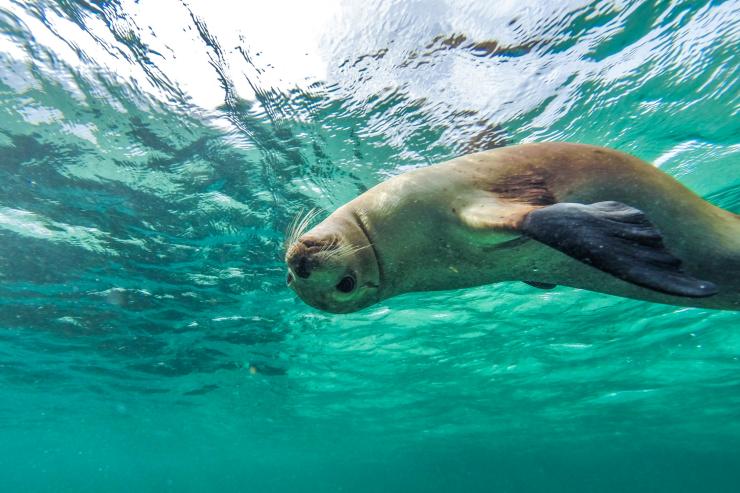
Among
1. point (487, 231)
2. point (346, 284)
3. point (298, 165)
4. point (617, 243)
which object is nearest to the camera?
point (617, 243)

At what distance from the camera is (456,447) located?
150 feet

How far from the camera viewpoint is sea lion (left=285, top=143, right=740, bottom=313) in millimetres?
2303

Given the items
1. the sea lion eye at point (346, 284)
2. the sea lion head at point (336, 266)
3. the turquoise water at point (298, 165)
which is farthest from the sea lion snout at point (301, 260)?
the turquoise water at point (298, 165)

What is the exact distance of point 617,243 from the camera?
1.72m

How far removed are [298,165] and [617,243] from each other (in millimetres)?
6487

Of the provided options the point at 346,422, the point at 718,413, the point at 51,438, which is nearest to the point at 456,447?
the point at 346,422

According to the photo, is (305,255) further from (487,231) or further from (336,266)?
(487,231)

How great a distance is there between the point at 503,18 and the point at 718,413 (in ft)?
109

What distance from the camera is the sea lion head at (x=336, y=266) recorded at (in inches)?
87.7

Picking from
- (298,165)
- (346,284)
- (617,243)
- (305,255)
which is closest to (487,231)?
(617,243)

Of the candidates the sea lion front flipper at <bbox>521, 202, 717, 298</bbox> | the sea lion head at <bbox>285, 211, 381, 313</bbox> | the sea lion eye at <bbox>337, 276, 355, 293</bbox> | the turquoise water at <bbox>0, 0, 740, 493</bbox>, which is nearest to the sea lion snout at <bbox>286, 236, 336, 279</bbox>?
the sea lion head at <bbox>285, 211, 381, 313</bbox>

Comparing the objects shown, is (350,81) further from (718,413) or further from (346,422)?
(718,413)

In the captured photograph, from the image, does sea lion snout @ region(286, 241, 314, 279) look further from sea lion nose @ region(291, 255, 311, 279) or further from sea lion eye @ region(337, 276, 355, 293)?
sea lion eye @ region(337, 276, 355, 293)

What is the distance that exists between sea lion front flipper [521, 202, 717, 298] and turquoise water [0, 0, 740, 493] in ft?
13.2
